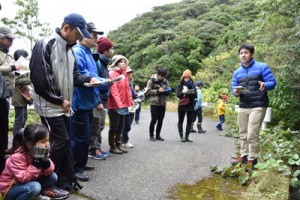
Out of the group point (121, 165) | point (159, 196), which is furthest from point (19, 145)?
point (121, 165)

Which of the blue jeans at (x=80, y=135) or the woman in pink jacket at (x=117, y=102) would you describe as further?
the woman in pink jacket at (x=117, y=102)

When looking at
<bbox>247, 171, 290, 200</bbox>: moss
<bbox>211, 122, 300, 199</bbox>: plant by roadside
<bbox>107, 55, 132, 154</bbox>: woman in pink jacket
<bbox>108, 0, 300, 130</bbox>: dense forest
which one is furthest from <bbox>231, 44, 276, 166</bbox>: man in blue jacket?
<bbox>108, 0, 300, 130</bbox>: dense forest

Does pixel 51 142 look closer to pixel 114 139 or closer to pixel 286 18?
pixel 114 139

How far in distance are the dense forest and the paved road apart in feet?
8.62

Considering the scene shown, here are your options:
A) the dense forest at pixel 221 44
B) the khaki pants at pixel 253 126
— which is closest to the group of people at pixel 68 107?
the khaki pants at pixel 253 126

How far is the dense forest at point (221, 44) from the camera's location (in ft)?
26.8

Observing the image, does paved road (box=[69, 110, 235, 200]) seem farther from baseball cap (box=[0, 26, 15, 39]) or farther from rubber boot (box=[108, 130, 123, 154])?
baseball cap (box=[0, 26, 15, 39])

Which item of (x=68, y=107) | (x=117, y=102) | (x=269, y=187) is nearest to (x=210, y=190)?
(x=269, y=187)

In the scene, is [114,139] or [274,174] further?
[114,139]

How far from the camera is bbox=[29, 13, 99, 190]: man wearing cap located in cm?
309

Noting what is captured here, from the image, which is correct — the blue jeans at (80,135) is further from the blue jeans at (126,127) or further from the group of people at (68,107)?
the blue jeans at (126,127)

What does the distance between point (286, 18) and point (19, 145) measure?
7970mm

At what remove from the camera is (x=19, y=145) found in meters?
2.99

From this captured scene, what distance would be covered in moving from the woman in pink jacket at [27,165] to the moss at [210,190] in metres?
1.61
